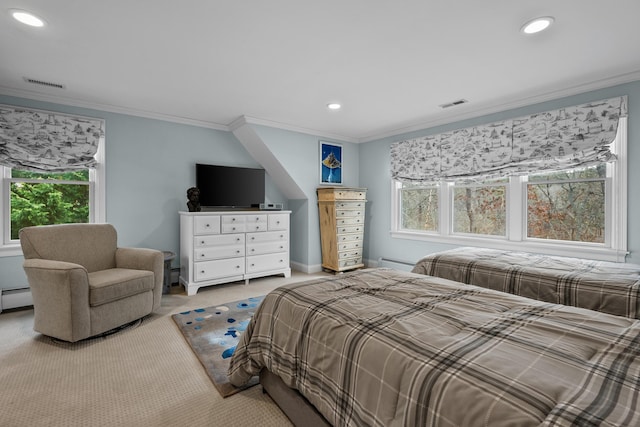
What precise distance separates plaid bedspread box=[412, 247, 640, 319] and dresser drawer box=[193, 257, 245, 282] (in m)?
2.32

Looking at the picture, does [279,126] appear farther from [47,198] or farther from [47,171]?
[47,198]

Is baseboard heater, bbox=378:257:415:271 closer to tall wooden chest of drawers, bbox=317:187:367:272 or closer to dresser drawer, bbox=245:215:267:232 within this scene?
tall wooden chest of drawers, bbox=317:187:367:272

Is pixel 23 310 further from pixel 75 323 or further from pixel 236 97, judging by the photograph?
pixel 236 97

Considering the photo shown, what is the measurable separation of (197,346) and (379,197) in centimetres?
362

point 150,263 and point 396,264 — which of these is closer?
point 150,263

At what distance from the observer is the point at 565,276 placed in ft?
7.32

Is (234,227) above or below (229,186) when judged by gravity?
below

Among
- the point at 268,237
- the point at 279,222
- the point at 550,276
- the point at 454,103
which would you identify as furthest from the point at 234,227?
the point at 550,276

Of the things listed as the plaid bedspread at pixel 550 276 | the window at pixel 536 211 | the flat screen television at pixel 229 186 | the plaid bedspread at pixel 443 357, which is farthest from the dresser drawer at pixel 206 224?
the window at pixel 536 211

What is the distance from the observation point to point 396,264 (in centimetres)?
489

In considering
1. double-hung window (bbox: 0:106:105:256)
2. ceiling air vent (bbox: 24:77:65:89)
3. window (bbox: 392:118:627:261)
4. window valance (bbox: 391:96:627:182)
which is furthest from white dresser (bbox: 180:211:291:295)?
window valance (bbox: 391:96:627:182)

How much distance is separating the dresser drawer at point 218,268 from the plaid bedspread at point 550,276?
2.32m

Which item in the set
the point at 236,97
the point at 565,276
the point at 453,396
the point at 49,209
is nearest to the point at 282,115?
the point at 236,97

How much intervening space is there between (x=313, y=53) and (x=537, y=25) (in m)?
1.56
